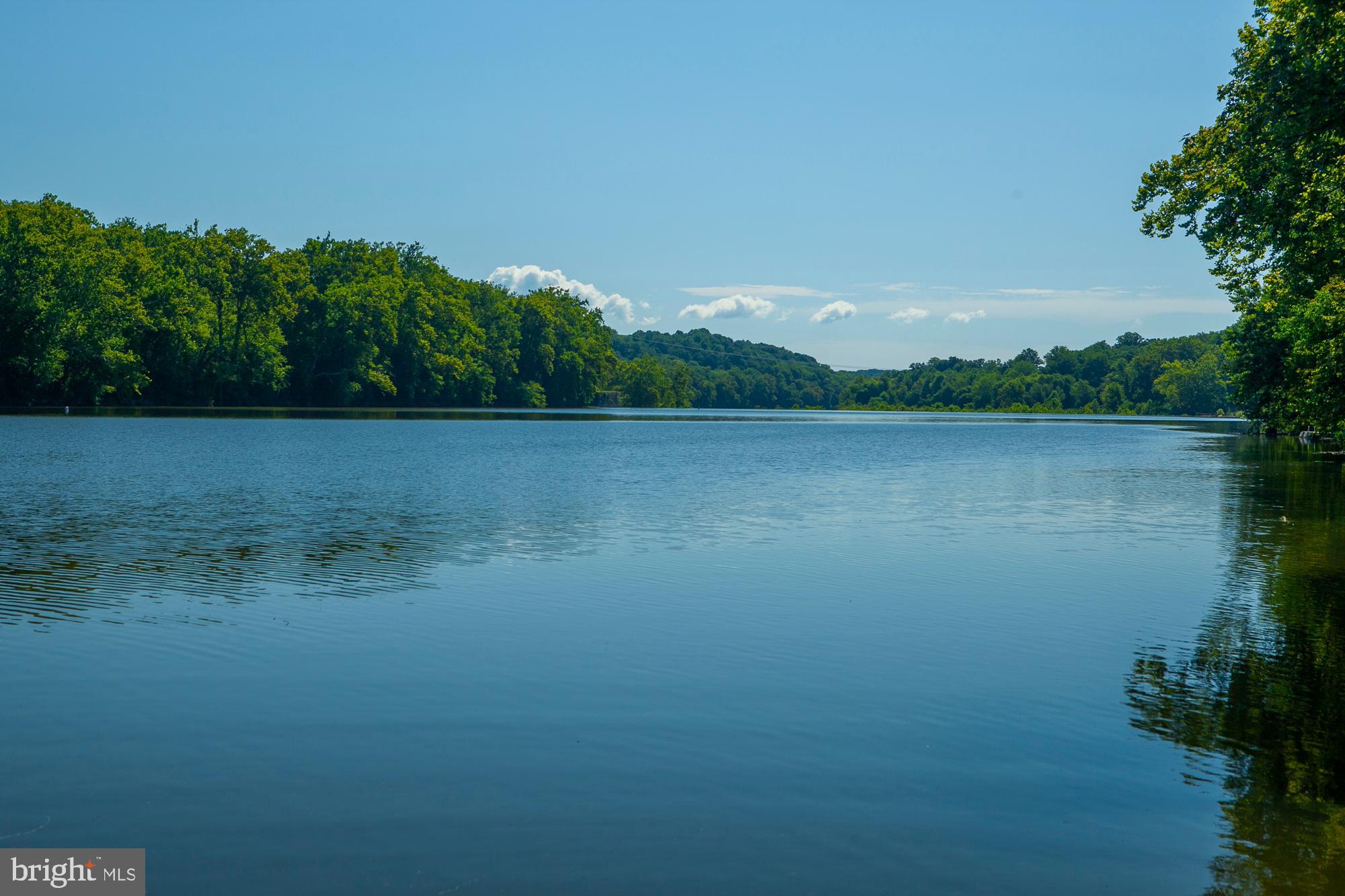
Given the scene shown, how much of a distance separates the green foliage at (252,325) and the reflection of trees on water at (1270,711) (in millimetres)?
90139

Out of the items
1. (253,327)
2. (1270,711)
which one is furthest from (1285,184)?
(253,327)

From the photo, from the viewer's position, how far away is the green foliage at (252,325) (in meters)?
87.1

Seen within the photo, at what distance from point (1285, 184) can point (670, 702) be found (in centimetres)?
2140

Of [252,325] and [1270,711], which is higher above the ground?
[252,325]

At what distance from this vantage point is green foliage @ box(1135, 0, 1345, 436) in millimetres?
20188

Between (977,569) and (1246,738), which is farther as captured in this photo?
(977,569)

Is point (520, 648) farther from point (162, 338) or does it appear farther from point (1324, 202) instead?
point (162, 338)

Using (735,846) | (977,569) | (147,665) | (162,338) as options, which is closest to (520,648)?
(147,665)

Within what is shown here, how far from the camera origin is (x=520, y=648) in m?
11.4

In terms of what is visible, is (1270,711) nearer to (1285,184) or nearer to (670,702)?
(670,702)

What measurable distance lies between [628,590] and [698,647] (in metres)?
3.49

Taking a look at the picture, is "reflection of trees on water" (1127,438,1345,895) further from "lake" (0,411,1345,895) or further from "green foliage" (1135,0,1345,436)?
"green foliage" (1135,0,1345,436)

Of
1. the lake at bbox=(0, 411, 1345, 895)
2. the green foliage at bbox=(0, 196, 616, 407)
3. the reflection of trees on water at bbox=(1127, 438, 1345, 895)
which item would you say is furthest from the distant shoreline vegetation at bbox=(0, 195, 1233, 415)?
the reflection of trees on water at bbox=(1127, 438, 1345, 895)

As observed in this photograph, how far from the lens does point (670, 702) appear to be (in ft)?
31.2
